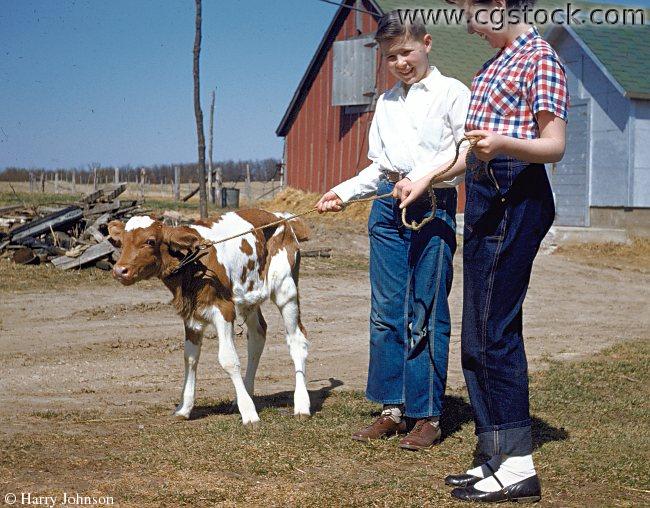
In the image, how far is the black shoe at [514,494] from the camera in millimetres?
4602

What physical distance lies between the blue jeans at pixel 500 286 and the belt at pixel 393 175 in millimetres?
1010

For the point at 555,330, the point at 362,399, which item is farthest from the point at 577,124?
the point at 362,399

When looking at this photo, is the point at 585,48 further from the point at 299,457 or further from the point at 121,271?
the point at 299,457

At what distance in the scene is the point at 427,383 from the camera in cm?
583

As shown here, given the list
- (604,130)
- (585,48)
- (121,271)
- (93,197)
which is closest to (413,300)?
(121,271)

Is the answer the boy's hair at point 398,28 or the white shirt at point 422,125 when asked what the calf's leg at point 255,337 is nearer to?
the white shirt at point 422,125

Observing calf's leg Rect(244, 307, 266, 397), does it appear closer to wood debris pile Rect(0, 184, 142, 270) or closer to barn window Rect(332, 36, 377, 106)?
wood debris pile Rect(0, 184, 142, 270)

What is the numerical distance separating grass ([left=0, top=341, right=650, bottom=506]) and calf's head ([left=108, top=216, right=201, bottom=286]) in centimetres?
106

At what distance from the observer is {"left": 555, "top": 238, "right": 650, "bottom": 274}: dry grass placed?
1938 centimetres

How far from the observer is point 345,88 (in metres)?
29.2

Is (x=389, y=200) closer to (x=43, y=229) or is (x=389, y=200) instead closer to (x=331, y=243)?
(x=43, y=229)

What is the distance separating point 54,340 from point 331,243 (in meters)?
9.86

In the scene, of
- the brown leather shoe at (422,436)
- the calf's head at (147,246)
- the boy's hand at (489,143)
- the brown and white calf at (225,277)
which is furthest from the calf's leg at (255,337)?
the boy's hand at (489,143)

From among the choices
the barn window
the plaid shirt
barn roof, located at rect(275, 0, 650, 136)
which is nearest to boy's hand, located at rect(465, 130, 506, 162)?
the plaid shirt
